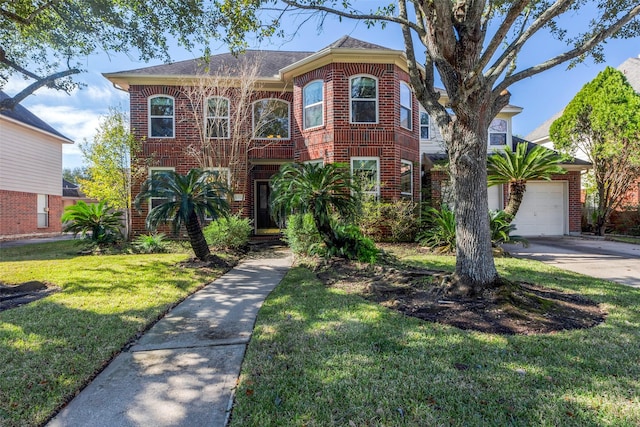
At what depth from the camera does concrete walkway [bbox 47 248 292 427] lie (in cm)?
208

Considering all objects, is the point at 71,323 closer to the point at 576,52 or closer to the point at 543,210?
the point at 576,52

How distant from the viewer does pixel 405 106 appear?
1123 centimetres

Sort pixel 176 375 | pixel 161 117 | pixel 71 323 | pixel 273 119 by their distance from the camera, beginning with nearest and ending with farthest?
pixel 176 375, pixel 71 323, pixel 161 117, pixel 273 119

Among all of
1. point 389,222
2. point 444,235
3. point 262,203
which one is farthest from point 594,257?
point 262,203

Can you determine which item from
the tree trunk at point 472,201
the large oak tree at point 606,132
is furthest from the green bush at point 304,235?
the large oak tree at point 606,132

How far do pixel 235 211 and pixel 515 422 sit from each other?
1091cm

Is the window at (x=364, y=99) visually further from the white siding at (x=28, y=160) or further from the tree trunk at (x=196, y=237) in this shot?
the white siding at (x=28, y=160)

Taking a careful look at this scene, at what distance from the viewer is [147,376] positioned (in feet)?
8.39

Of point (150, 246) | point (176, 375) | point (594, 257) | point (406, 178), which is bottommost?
point (176, 375)

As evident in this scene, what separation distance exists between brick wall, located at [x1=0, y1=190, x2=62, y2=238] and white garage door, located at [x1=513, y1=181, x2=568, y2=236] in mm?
22452

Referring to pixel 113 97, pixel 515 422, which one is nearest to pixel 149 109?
pixel 113 97

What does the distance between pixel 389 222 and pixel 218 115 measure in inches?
259

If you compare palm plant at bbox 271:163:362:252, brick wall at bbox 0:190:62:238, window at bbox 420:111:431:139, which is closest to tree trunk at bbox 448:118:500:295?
palm plant at bbox 271:163:362:252

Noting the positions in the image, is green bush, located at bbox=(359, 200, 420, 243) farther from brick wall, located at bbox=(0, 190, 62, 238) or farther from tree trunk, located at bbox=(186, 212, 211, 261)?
brick wall, located at bbox=(0, 190, 62, 238)
